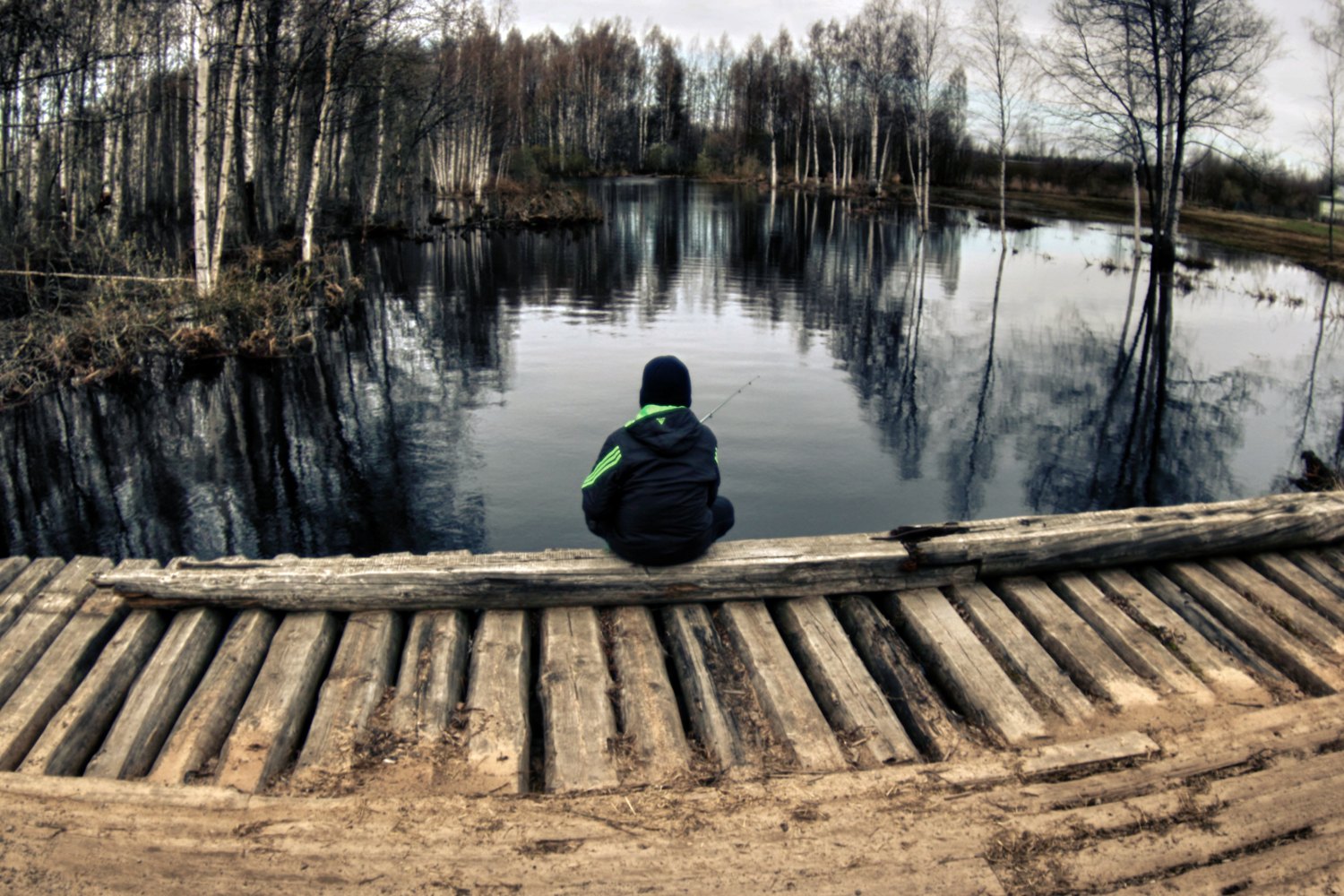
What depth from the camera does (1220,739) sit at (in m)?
3.36


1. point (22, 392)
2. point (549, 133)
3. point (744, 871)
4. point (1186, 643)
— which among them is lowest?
point (744, 871)

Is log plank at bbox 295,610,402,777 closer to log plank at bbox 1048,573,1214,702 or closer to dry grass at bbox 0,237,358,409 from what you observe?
log plank at bbox 1048,573,1214,702

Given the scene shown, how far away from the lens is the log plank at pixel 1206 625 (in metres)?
3.91

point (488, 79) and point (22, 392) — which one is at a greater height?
point (488, 79)

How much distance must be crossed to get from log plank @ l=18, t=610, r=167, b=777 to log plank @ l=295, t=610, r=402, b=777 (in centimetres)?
83

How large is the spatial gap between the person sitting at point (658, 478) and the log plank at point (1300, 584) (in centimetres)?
321

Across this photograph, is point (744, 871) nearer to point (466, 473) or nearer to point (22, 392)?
point (466, 473)

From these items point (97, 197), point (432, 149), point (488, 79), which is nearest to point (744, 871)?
point (97, 197)

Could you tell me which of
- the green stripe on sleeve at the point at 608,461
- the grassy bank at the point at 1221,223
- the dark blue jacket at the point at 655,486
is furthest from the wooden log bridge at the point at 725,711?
the grassy bank at the point at 1221,223

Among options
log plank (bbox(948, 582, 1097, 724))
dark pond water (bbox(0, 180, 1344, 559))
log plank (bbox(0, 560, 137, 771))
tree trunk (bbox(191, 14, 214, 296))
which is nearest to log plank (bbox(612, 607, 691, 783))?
log plank (bbox(948, 582, 1097, 724))

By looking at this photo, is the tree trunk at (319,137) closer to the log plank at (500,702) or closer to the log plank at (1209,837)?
the log plank at (500,702)

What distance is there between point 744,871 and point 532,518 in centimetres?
478

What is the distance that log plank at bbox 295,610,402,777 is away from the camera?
3.22 m

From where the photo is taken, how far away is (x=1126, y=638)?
4.04 m
